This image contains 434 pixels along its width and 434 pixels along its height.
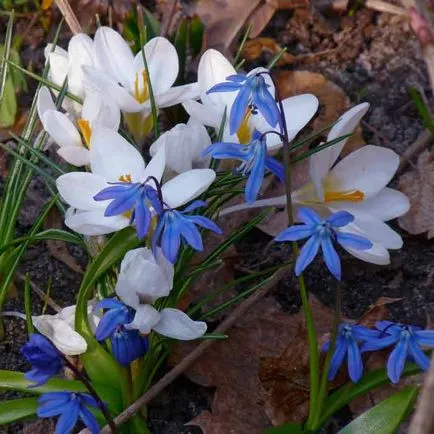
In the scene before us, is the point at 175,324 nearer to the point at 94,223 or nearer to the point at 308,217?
the point at 94,223

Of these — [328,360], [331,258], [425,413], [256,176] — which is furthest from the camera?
[328,360]

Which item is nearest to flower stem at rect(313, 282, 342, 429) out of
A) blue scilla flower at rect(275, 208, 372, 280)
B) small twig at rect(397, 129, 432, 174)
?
blue scilla flower at rect(275, 208, 372, 280)

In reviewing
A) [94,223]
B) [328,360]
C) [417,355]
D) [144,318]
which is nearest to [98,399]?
[144,318]

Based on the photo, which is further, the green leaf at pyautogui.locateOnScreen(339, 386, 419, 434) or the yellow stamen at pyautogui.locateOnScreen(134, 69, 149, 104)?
the yellow stamen at pyautogui.locateOnScreen(134, 69, 149, 104)

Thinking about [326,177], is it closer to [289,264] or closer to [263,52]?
[289,264]

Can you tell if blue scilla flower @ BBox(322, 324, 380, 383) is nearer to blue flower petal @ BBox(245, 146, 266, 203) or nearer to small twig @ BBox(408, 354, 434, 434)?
blue flower petal @ BBox(245, 146, 266, 203)

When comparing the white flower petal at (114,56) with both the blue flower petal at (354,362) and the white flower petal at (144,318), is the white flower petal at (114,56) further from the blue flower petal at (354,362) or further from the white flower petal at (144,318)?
the blue flower petal at (354,362)
